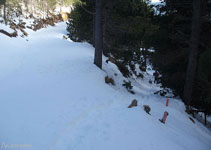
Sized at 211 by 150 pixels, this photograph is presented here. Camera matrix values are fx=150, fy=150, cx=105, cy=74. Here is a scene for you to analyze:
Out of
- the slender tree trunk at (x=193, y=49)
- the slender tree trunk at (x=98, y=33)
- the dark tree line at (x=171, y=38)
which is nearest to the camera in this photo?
the slender tree trunk at (x=193, y=49)

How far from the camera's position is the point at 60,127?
4.96m

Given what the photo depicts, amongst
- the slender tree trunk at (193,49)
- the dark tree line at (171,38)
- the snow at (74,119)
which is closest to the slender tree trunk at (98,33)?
the dark tree line at (171,38)

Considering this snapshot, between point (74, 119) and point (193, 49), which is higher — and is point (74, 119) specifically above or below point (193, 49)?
below

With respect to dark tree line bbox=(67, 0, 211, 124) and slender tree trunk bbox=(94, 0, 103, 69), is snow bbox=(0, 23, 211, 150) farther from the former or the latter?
slender tree trunk bbox=(94, 0, 103, 69)

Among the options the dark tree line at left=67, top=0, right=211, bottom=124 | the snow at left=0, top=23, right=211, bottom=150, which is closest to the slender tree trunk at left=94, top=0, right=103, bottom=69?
the dark tree line at left=67, top=0, right=211, bottom=124

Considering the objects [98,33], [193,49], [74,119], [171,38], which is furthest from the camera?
[98,33]

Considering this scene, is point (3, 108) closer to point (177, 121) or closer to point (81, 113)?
point (81, 113)

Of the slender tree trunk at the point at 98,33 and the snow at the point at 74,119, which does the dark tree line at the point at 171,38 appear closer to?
the slender tree trunk at the point at 98,33

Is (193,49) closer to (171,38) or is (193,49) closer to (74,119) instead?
(171,38)

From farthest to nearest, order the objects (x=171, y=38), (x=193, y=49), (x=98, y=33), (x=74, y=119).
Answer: (x=98, y=33) < (x=171, y=38) < (x=193, y=49) < (x=74, y=119)

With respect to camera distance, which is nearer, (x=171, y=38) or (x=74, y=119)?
(x=74, y=119)

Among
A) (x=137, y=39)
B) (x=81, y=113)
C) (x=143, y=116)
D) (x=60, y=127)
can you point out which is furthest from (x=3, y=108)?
(x=137, y=39)

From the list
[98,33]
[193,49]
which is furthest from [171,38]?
[98,33]

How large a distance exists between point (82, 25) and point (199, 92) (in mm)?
14248
